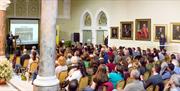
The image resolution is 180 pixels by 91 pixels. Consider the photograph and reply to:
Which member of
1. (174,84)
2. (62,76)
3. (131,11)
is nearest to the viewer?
(174,84)

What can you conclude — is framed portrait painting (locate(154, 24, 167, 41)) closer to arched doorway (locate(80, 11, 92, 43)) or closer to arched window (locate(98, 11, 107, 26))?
arched window (locate(98, 11, 107, 26))

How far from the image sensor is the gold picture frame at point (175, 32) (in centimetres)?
1479

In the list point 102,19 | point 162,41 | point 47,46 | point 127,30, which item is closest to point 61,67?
point 47,46

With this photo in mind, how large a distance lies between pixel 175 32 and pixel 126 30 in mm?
3764

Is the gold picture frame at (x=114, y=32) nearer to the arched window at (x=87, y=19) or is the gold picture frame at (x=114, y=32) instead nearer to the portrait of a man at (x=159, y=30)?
the arched window at (x=87, y=19)

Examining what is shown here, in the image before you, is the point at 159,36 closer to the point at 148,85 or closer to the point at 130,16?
the point at 130,16

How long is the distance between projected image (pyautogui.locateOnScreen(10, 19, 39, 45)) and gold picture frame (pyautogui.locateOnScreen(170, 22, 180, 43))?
A: 10999mm

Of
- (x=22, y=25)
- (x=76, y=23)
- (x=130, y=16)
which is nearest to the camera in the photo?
(x=130, y=16)

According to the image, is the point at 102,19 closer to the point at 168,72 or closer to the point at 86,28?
the point at 86,28

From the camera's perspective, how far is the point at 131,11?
57.5 ft

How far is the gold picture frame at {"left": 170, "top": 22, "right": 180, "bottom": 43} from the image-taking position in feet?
48.5

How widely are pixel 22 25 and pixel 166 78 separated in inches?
639

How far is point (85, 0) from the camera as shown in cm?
2170

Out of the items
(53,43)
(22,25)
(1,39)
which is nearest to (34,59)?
(1,39)
